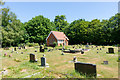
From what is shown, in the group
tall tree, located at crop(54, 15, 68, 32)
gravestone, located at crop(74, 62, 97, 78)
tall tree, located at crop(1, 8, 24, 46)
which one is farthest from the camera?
tall tree, located at crop(54, 15, 68, 32)

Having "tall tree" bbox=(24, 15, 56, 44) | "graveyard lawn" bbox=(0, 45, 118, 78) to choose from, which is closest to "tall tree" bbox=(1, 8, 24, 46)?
"tall tree" bbox=(24, 15, 56, 44)

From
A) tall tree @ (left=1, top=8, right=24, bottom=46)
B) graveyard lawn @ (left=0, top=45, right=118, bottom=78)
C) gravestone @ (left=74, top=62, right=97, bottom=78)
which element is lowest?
graveyard lawn @ (left=0, top=45, right=118, bottom=78)

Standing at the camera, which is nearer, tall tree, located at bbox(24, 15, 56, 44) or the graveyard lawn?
the graveyard lawn

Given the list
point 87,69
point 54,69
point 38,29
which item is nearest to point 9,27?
point 38,29

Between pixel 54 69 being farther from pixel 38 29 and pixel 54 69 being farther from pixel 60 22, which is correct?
pixel 60 22

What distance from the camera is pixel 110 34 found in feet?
124

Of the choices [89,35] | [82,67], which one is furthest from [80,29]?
[82,67]

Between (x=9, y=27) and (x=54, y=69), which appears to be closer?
(x=54, y=69)

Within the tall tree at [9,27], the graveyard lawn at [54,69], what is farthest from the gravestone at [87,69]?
the tall tree at [9,27]

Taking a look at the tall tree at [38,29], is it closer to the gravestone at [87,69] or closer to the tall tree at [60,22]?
the tall tree at [60,22]

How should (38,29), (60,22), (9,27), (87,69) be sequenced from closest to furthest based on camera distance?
(87,69)
(9,27)
(38,29)
(60,22)

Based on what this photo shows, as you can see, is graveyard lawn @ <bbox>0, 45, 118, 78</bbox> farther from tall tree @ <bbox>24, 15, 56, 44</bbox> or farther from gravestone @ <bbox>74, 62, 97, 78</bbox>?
tall tree @ <bbox>24, 15, 56, 44</bbox>

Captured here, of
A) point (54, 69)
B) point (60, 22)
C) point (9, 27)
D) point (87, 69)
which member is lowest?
point (54, 69)

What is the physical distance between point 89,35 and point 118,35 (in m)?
12.3
